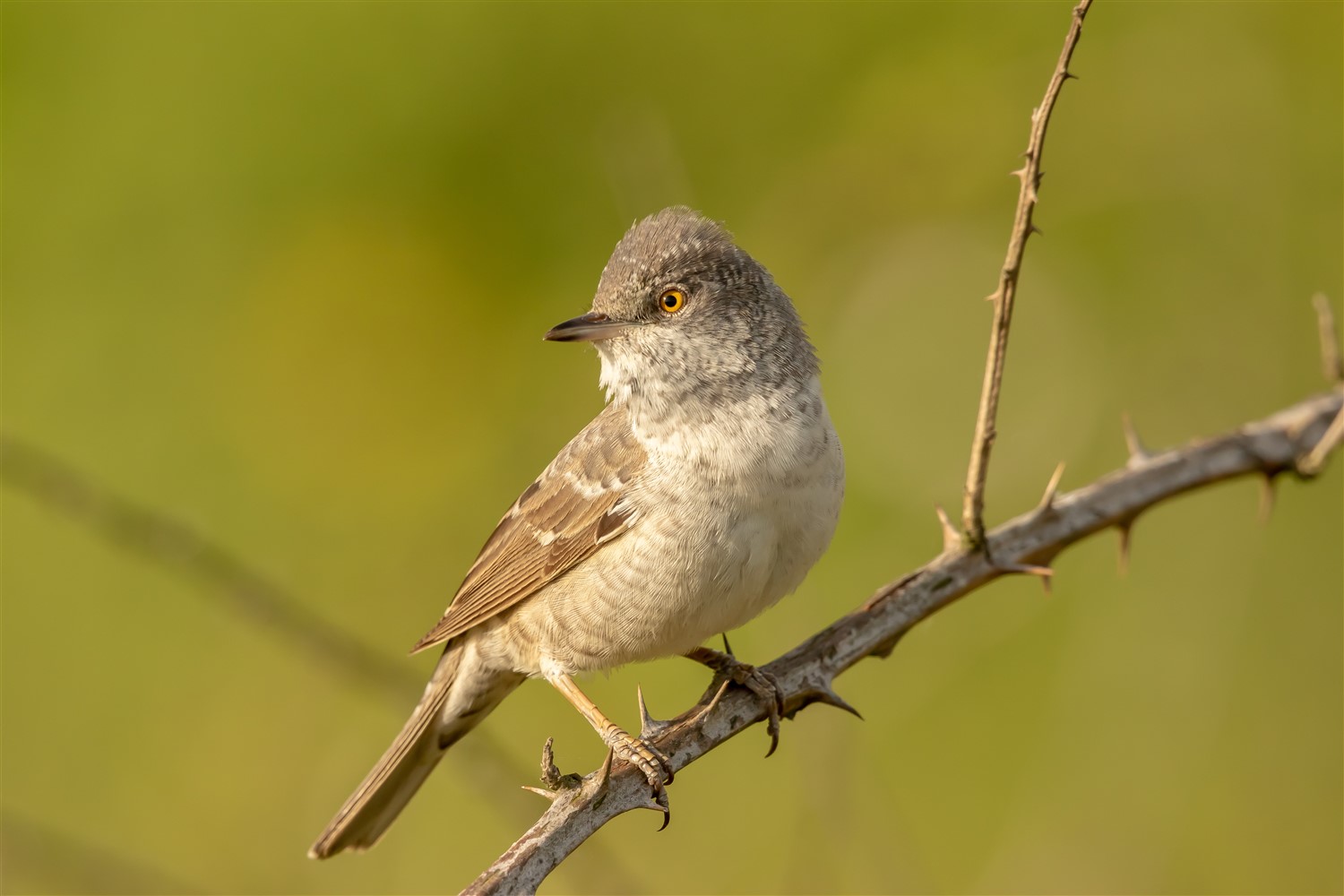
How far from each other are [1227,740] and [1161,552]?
866mm

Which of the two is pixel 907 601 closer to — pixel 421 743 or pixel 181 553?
pixel 421 743

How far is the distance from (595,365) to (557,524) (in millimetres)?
1347

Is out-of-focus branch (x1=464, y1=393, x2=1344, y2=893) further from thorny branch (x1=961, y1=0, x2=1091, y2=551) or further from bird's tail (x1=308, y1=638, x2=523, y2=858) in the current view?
bird's tail (x1=308, y1=638, x2=523, y2=858)

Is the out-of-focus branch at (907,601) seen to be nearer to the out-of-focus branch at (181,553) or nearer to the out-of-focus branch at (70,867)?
the out-of-focus branch at (181,553)

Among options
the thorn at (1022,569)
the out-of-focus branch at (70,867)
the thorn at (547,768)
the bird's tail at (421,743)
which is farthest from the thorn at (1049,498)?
the out-of-focus branch at (70,867)

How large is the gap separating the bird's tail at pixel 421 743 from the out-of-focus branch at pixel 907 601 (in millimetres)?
946

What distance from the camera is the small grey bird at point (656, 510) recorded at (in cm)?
333

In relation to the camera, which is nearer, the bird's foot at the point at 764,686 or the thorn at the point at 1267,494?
the bird's foot at the point at 764,686

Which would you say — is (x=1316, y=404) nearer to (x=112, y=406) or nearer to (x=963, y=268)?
(x=963, y=268)

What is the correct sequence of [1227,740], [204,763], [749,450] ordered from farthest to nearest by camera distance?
1. [204,763]
2. [1227,740]
3. [749,450]

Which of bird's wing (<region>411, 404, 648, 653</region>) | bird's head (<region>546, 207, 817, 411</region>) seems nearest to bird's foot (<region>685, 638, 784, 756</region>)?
bird's wing (<region>411, 404, 648, 653</region>)

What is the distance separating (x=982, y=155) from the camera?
651 cm

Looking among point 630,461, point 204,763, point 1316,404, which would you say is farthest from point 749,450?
point 204,763

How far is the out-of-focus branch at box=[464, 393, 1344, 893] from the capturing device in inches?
102
